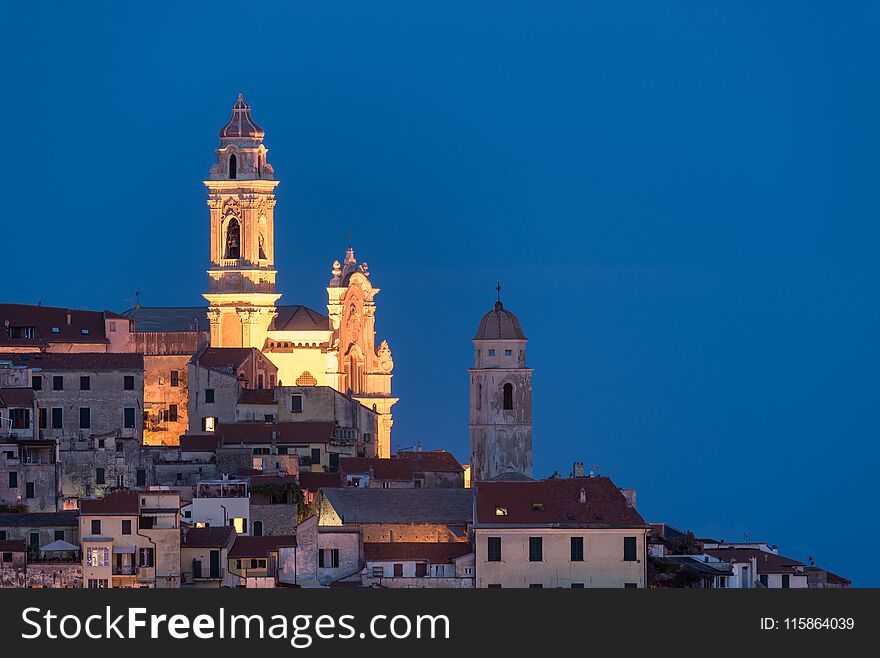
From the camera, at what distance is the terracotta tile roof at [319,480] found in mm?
122125

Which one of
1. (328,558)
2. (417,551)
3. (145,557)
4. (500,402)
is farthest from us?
(500,402)

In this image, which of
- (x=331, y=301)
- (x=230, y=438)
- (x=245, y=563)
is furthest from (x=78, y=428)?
(x=331, y=301)

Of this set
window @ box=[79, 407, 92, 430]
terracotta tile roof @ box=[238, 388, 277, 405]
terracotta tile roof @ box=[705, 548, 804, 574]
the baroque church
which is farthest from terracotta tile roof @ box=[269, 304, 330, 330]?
terracotta tile roof @ box=[705, 548, 804, 574]

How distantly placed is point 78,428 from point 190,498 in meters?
6.54

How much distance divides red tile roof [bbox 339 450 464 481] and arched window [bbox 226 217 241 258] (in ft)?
63.9

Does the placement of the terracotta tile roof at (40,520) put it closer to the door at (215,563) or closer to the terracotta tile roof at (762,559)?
the door at (215,563)

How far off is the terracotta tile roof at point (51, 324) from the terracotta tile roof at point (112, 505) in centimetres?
1952

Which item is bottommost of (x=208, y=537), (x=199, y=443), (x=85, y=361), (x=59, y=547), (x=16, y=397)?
(x=59, y=547)

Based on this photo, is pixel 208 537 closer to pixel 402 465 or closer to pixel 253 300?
pixel 402 465

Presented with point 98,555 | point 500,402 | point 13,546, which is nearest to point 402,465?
point 500,402

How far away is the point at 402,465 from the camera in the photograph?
127m

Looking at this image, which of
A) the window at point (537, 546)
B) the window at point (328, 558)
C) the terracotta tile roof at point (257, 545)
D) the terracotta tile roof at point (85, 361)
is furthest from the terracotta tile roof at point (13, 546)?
the window at point (537, 546)

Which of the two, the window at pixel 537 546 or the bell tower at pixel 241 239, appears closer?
the window at pixel 537 546

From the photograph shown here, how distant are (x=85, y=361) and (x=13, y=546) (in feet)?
51.3
